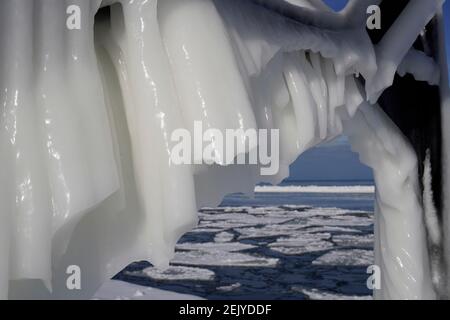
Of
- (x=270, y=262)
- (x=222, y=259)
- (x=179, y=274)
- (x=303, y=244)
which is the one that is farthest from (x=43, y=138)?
(x=303, y=244)

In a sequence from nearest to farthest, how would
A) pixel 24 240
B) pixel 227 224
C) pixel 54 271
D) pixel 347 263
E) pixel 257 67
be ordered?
pixel 24 240 → pixel 54 271 → pixel 257 67 → pixel 347 263 → pixel 227 224

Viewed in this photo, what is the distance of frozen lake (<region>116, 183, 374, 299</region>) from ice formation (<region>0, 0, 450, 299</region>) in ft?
9.64

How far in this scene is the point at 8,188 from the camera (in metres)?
0.80

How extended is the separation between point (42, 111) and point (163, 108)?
0.20 meters

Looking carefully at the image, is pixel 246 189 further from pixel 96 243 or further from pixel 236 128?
pixel 96 243

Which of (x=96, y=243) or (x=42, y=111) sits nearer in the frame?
(x=42, y=111)

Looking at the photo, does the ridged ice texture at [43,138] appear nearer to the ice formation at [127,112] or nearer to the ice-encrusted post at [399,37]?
the ice formation at [127,112]

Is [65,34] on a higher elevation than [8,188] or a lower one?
higher

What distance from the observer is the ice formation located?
2.62 ft

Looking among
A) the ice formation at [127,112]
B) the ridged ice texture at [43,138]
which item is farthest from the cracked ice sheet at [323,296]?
the ridged ice texture at [43,138]

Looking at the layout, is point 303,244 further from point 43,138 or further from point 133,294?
point 43,138

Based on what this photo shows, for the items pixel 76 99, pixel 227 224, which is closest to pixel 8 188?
pixel 76 99

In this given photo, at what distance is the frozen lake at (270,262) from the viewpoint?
4156 millimetres

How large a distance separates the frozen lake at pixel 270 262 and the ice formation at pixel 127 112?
2.94 m
